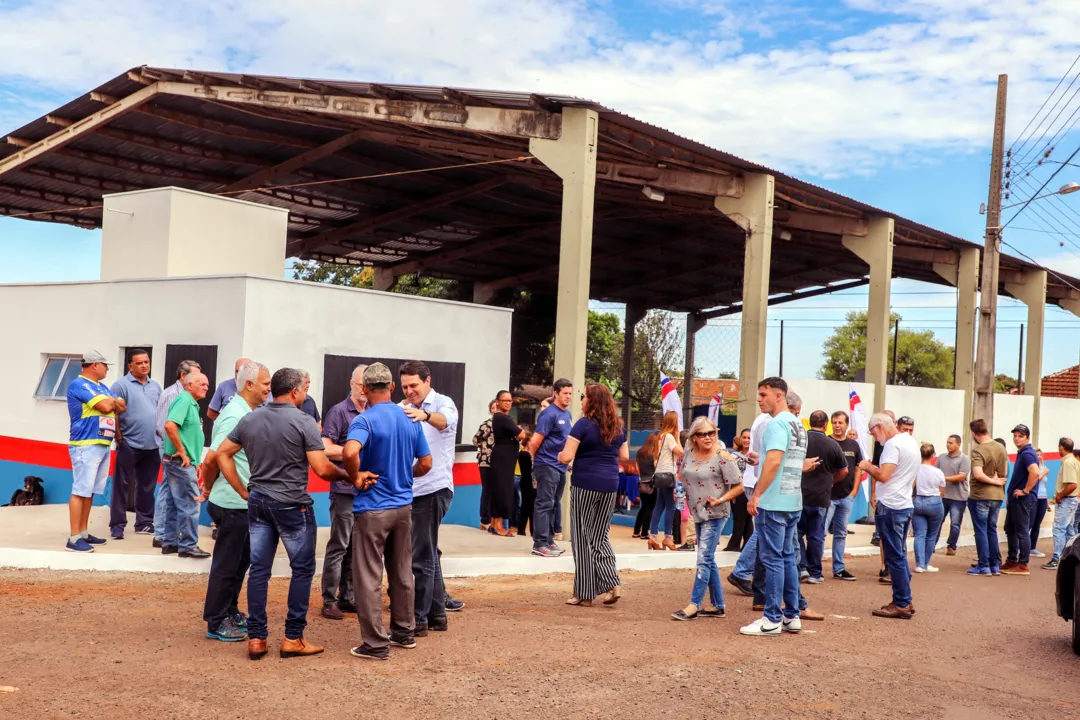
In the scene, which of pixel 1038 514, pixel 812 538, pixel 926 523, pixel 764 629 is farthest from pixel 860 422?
pixel 764 629

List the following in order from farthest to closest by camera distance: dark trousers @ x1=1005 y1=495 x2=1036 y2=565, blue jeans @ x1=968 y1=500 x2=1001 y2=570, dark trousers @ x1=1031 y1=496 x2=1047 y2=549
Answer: dark trousers @ x1=1031 y1=496 x2=1047 y2=549
dark trousers @ x1=1005 y1=495 x2=1036 y2=565
blue jeans @ x1=968 y1=500 x2=1001 y2=570

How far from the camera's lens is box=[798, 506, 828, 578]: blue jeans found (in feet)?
33.9

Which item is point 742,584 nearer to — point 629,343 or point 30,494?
point 30,494

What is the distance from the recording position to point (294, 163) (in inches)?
763

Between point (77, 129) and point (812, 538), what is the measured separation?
13.6 m

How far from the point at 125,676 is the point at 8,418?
403 inches

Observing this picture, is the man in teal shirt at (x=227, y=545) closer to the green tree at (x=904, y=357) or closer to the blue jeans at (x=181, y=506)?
the blue jeans at (x=181, y=506)

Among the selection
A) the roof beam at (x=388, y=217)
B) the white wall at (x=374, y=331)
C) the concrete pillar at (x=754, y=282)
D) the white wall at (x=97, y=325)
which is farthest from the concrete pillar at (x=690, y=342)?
the white wall at (x=97, y=325)

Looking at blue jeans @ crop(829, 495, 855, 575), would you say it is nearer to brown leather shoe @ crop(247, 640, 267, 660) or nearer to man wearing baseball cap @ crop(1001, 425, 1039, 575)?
man wearing baseball cap @ crop(1001, 425, 1039, 575)

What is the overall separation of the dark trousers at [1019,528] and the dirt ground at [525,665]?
3.85 metres

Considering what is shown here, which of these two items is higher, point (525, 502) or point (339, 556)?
point (339, 556)

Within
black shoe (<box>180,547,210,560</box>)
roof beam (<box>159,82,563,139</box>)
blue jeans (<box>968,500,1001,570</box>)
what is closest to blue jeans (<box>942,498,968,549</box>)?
blue jeans (<box>968,500,1001,570</box>)

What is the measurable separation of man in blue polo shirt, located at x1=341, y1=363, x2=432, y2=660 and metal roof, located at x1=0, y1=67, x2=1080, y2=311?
7159 millimetres

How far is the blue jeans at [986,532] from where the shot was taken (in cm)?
1277
